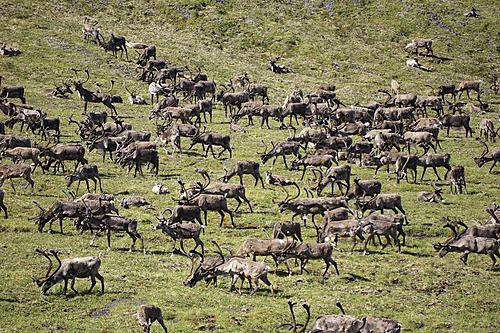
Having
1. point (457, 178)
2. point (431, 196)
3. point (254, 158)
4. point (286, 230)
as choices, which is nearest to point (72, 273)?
point (286, 230)

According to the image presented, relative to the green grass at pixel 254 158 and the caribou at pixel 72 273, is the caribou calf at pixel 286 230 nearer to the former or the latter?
the green grass at pixel 254 158

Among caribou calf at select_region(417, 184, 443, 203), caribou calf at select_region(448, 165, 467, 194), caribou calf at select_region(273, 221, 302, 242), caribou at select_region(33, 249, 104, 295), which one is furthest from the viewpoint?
caribou calf at select_region(448, 165, 467, 194)

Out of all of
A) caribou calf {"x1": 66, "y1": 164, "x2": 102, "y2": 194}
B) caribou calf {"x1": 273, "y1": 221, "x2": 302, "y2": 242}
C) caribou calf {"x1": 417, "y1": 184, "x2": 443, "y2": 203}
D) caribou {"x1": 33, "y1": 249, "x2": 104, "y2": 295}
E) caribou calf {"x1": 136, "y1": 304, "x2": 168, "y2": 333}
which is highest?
caribou calf {"x1": 66, "y1": 164, "x2": 102, "y2": 194}

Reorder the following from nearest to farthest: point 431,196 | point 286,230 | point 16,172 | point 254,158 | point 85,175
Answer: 1. point 286,230
2. point 16,172
3. point 85,175
4. point 431,196
5. point 254,158

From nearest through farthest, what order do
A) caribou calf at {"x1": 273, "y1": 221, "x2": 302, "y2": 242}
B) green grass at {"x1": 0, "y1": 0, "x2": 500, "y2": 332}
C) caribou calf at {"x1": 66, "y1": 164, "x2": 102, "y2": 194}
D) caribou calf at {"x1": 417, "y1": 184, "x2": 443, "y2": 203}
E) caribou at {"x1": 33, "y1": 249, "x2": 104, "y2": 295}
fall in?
1. green grass at {"x1": 0, "y1": 0, "x2": 500, "y2": 332}
2. caribou at {"x1": 33, "y1": 249, "x2": 104, "y2": 295}
3. caribou calf at {"x1": 273, "y1": 221, "x2": 302, "y2": 242}
4. caribou calf at {"x1": 66, "y1": 164, "x2": 102, "y2": 194}
5. caribou calf at {"x1": 417, "y1": 184, "x2": 443, "y2": 203}

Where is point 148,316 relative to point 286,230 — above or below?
below

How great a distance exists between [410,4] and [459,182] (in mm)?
53435

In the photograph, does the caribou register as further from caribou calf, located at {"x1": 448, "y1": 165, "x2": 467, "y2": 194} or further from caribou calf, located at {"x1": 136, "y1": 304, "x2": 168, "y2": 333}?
caribou calf, located at {"x1": 448, "y1": 165, "x2": 467, "y2": 194}

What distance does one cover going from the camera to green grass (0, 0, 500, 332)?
24500 mm

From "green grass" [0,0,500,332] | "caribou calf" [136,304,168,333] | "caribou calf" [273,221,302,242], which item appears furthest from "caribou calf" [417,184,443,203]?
"caribou calf" [136,304,168,333]

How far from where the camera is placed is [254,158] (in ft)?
151

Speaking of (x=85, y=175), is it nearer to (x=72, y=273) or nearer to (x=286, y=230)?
(x=286, y=230)

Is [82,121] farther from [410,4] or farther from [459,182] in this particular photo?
[410,4]

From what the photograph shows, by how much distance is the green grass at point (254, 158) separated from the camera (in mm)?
24500
